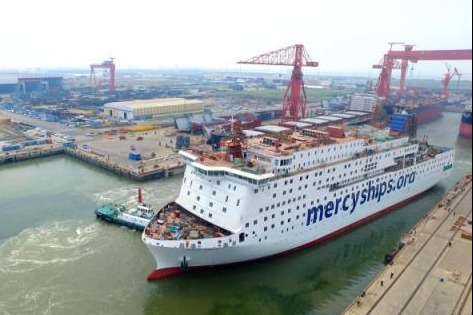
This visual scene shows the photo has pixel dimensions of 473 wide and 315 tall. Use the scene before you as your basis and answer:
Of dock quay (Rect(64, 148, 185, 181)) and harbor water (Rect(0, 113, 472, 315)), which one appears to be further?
dock quay (Rect(64, 148, 185, 181))

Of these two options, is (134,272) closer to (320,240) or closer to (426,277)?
(320,240)

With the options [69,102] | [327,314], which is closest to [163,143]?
[327,314]

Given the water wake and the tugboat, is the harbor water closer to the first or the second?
the water wake

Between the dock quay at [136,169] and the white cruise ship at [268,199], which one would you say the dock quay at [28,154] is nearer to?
the dock quay at [136,169]

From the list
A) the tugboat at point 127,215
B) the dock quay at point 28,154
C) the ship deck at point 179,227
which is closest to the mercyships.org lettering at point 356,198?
the ship deck at point 179,227

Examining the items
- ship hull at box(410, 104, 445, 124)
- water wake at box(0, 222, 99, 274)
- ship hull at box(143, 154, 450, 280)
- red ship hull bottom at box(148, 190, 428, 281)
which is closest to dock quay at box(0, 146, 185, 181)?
water wake at box(0, 222, 99, 274)

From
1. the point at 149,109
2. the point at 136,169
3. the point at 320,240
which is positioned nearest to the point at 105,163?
the point at 136,169
